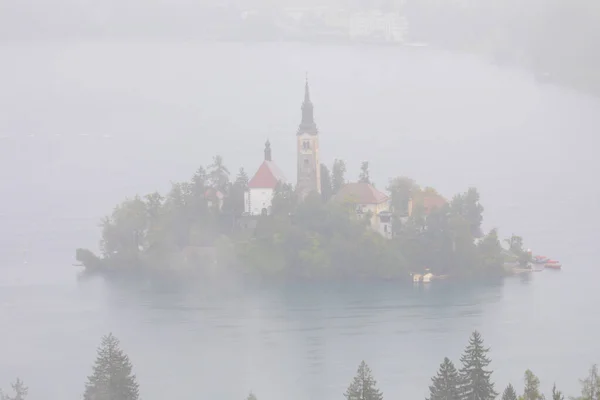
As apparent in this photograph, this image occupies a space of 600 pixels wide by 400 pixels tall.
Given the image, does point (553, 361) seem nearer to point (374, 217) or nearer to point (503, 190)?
point (374, 217)

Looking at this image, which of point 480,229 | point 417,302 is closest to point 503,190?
Result: point 480,229

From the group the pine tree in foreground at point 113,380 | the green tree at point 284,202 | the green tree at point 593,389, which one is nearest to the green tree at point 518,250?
the green tree at point 284,202

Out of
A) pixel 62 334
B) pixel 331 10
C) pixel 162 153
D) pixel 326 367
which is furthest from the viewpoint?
pixel 331 10

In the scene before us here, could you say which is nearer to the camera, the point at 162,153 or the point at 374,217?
the point at 374,217

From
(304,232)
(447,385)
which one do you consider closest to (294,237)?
(304,232)

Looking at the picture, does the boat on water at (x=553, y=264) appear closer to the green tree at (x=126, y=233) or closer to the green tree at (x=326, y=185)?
the green tree at (x=326, y=185)

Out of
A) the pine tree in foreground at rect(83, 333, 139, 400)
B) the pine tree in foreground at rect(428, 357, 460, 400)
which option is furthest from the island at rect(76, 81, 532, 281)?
the pine tree in foreground at rect(428, 357, 460, 400)

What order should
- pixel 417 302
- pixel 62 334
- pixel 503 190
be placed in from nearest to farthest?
1. pixel 62 334
2. pixel 417 302
3. pixel 503 190
